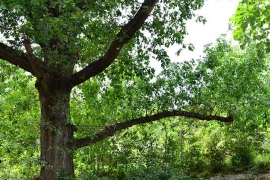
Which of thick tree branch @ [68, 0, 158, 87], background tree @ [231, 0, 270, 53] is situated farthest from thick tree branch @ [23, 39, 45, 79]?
background tree @ [231, 0, 270, 53]

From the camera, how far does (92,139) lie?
802cm

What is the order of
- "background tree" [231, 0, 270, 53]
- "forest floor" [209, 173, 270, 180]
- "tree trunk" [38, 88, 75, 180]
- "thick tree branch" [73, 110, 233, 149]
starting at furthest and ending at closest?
"forest floor" [209, 173, 270, 180] → "thick tree branch" [73, 110, 233, 149] → "tree trunk" [38, 88, 75, 180] → "background tree" [231, 0, 270, 53]

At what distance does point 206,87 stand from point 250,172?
3.16 m

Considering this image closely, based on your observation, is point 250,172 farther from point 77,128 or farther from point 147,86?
point 77,128

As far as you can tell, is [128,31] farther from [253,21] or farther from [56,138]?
[253,21]

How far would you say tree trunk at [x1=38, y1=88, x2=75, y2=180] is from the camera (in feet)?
26.0

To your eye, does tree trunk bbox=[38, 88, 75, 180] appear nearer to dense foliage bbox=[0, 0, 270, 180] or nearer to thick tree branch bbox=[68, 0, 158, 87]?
dense foliage bbox=[0, 0, 270, 180]

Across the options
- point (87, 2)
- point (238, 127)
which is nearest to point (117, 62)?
point (87, 2)

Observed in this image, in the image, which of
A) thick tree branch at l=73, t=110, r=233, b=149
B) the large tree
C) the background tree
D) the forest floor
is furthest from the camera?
the forest floor

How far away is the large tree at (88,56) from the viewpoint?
641 cm

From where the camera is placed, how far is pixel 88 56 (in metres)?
8.34

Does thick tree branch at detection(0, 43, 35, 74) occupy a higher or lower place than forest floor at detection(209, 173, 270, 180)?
higher

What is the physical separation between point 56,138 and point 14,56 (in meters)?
2.03

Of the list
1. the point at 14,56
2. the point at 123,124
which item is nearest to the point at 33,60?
the point at 14,56
